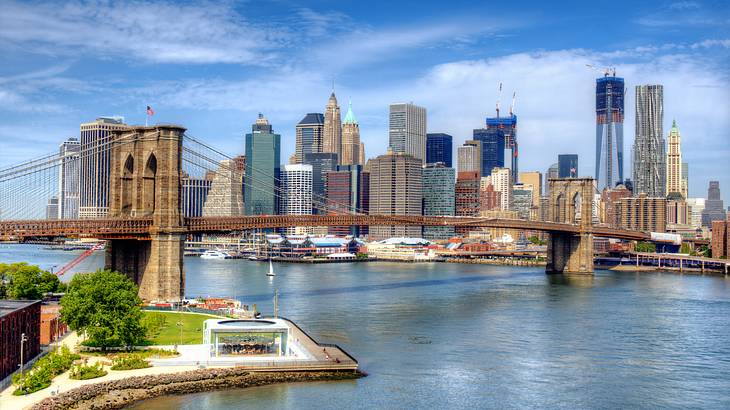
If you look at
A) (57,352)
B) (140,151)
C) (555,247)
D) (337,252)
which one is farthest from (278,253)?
(57,352)

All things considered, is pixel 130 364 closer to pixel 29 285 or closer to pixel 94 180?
pixel 29 285

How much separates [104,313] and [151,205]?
16288mm

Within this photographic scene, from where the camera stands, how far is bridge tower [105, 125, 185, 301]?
52.5 metres

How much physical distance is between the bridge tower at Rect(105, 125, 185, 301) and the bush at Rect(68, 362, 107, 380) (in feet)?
60.8

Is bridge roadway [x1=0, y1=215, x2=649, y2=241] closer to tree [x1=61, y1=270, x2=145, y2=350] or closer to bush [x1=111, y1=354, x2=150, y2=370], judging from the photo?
tree [x1=61, y1=270, x2=145, y2=350]

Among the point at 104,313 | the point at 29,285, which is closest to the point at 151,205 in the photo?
the point at 29,285

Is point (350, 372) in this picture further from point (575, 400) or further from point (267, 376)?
point (575, 400)

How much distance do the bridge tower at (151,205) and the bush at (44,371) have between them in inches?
630

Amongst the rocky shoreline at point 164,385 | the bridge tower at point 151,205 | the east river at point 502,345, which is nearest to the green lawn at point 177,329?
the bridge tower at point 151,205

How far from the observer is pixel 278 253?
147 meters

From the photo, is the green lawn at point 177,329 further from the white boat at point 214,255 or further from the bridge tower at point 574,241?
the white boat at point 214,255

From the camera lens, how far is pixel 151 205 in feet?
178

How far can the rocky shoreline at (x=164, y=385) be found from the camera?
30594 mm

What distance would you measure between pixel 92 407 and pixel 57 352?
24.7 ft
